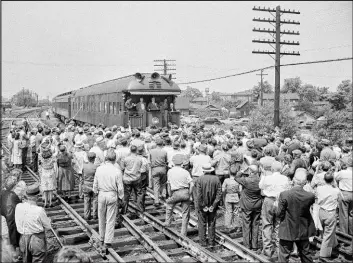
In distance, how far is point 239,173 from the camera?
7.70 metres

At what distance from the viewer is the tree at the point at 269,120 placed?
1191 inches

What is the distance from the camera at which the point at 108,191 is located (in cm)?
717

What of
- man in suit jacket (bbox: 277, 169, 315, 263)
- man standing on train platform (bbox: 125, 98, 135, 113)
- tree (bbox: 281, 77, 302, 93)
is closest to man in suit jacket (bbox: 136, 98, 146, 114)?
man standing on train platform (bbox: 125, 98, 135, 113)

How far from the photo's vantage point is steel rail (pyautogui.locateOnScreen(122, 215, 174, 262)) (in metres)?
6.79

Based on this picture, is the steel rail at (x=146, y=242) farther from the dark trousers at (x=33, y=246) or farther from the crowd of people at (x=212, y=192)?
the dark trousers at (x=33, y=246)

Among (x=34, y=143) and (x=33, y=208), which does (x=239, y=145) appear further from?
(x=34, y=143)

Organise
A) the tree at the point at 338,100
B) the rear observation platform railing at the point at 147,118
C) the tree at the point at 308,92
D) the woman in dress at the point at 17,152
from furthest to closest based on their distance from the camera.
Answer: the tree at the point at 308,92, the tree at the point at 338,100, the rear observation platform railing at the point at 147,118, the woman in dress at the point at 17,152

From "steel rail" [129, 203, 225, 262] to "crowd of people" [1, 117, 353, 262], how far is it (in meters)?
0.19

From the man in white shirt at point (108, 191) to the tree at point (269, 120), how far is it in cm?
2347

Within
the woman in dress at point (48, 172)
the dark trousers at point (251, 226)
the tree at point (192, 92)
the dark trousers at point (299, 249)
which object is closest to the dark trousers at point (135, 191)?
the woman in dress at point (48, 172)

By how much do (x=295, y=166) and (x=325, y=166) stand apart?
0.98 meters

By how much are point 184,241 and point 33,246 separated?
295 centimetres

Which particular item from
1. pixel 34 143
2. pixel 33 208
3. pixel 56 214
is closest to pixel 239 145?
pixel 56 214

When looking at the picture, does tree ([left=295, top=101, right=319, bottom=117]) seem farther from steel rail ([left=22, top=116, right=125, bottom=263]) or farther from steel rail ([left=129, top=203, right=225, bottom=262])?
steel rail ([left=129, top=203, right=225, bottom=262])
